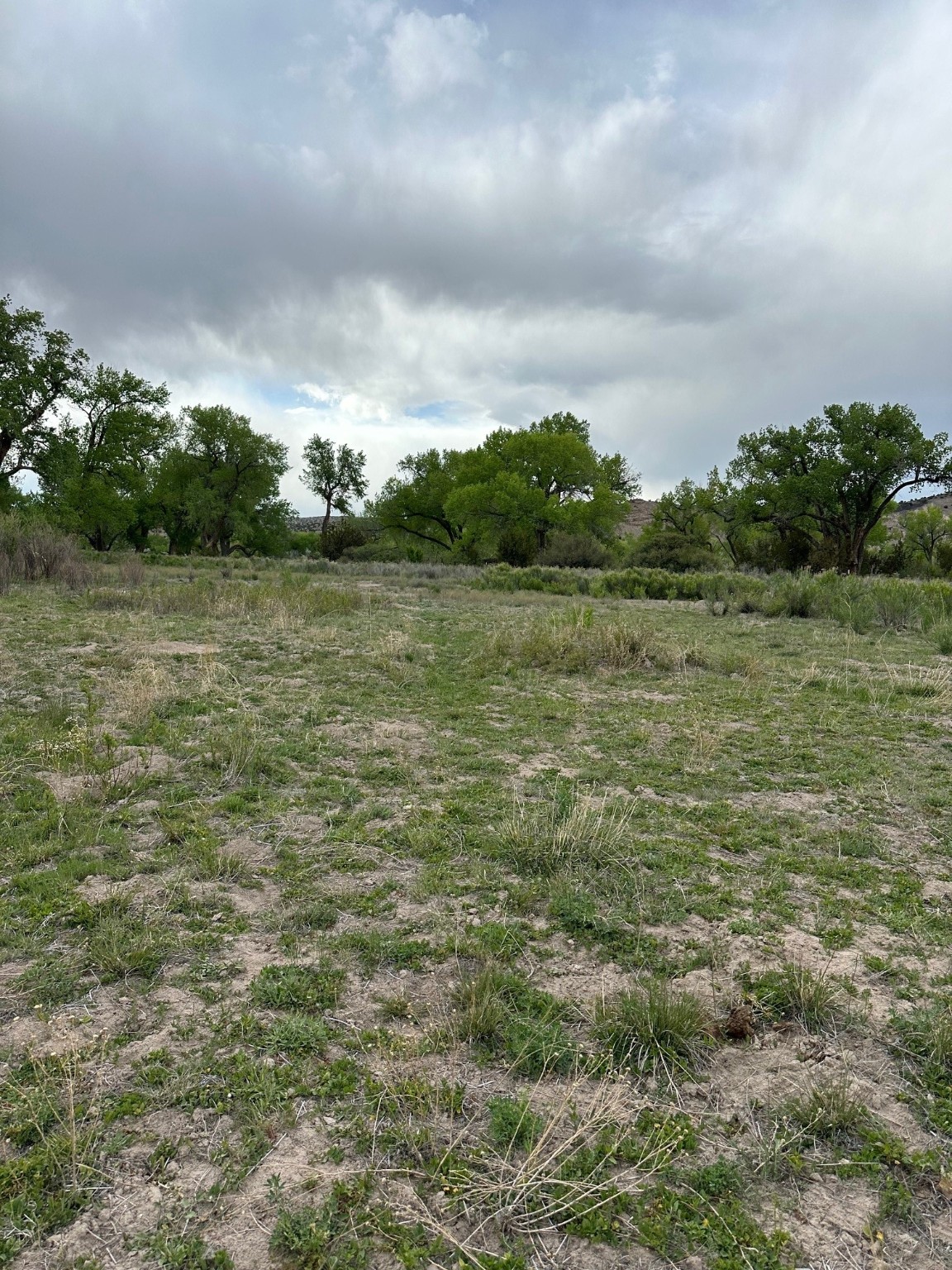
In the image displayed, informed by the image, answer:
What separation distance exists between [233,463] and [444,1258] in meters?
50.2

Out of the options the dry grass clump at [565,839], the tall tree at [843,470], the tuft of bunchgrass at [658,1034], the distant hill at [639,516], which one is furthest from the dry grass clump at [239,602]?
the distant hill at [639,516]

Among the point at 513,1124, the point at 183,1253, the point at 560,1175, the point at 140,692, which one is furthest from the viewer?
the point at 140,692

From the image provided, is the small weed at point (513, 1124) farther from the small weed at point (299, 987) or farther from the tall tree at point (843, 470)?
the tall tree at point (843, 470)

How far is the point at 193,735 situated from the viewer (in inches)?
241

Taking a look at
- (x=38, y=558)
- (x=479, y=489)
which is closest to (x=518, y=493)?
(x=479, y=489)

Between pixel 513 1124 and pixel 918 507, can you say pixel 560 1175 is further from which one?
pixel 918 507

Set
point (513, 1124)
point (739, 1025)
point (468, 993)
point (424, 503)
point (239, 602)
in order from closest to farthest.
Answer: point (513, 1124) → point (739, 1025) → point (468, 993) → point (239, 602) → point (424, 503)

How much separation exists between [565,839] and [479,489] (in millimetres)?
39923

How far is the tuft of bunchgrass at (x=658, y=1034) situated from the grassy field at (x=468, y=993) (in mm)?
12

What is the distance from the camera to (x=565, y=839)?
4.13m

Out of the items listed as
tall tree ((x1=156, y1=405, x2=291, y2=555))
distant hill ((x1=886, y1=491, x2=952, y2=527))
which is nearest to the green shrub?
tall tree ((x1=156, y1=405, x2=291, y2=555))

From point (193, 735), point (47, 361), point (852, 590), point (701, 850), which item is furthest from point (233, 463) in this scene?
point (701, 850)

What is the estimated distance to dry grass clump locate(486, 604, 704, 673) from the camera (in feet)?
31.9

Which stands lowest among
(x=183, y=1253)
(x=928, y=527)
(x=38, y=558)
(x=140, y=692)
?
(x=183, y=1253)
